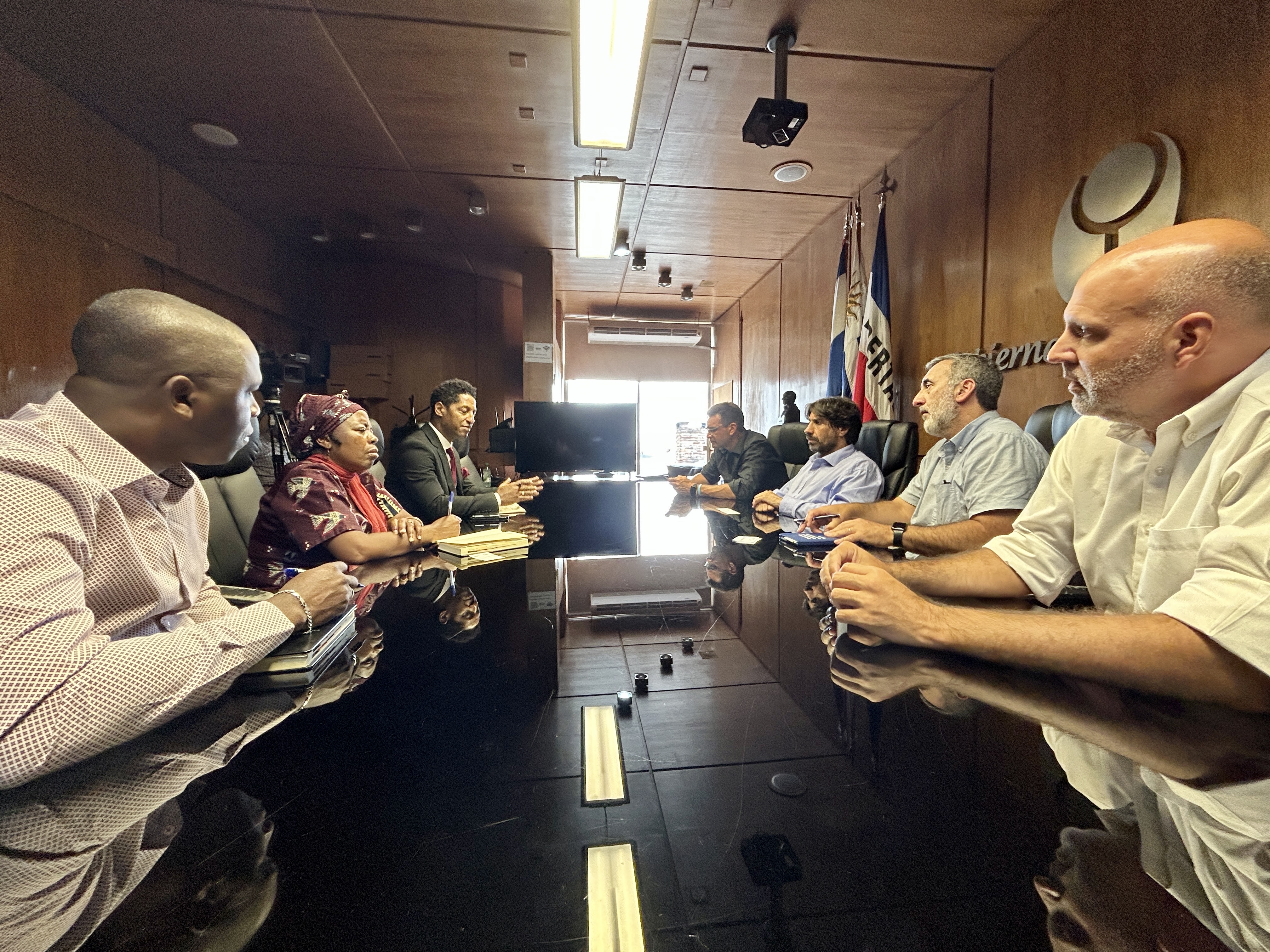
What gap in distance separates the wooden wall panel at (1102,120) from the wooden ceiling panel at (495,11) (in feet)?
4.88

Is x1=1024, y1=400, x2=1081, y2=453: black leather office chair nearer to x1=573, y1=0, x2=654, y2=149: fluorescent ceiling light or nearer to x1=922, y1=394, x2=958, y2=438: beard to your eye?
x1=922, y1=394, x2=958, y2=438: beard

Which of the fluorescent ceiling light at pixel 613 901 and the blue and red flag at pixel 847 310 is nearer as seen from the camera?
the fluorescent ceiling light at pixel 613 901

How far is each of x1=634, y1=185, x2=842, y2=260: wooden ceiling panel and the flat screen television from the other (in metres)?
1.56

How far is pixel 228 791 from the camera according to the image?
45 centimetres

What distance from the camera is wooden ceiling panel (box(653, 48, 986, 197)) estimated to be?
98.9 inches

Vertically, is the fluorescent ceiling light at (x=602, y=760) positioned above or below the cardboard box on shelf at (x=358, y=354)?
below

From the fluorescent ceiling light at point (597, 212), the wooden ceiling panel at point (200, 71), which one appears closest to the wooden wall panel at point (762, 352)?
the fluorescent ceiling light at point (597, 212)

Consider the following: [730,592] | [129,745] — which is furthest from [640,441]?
[129,745]

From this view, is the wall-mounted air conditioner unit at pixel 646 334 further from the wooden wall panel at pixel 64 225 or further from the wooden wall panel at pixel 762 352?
the wooden wall panel at pixel 64 225

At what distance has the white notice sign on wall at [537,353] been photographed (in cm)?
514

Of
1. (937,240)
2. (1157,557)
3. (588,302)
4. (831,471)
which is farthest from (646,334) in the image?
(1157,557)

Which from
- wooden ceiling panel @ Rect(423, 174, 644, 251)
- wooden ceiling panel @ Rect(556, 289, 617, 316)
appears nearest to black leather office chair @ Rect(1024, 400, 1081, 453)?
wooden ceiling panel @ Rect(423, 174, 644, 251)

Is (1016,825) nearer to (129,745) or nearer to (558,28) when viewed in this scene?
(129,745)

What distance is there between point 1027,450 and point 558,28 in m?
2.51
